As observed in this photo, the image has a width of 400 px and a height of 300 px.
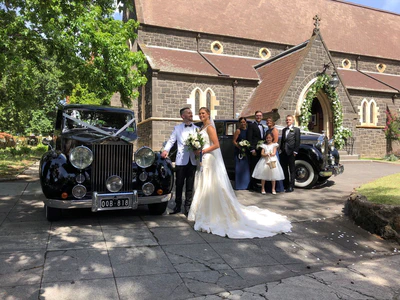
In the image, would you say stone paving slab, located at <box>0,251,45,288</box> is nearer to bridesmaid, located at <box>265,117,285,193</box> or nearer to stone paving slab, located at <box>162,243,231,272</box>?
stone paving slab, located at <box>162,243,231,272</box>

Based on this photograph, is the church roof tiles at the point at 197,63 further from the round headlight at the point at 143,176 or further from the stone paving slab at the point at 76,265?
the stone paving slab at the point at 76,265

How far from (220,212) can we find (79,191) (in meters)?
2.17

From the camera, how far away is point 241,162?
803cm

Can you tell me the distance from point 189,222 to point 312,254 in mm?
1985

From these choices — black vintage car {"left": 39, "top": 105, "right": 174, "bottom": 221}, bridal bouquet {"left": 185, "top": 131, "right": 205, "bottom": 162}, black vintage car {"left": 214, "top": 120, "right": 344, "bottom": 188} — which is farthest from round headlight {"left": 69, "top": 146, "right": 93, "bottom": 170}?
black vintage car {"left": 214, "top": 120, "right": 344, "bottom": 188}

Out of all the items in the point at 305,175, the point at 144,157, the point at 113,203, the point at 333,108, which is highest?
the point at 333,108

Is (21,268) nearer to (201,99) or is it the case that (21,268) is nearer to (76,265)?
(76,265)

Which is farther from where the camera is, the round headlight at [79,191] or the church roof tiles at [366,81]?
the church roof tiles at [366,81]

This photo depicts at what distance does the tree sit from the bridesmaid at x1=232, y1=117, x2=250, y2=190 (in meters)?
4.93

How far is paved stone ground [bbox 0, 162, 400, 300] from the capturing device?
2.82 metres

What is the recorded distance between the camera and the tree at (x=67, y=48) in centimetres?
861

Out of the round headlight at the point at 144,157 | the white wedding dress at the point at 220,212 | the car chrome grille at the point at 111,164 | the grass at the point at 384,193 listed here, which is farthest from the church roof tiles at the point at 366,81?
the car chrome grille at the point at 111,164

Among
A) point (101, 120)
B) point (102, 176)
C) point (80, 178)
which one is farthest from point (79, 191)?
point (101, 120)

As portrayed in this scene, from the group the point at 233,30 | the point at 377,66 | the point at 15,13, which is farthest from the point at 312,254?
the point at 377,66
